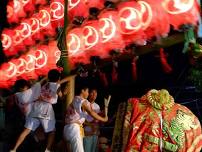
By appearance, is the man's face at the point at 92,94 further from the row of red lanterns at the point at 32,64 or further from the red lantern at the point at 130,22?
the row of red lanterns at the point at 32,64

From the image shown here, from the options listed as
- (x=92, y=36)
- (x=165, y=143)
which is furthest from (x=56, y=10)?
(x=165, y=143)

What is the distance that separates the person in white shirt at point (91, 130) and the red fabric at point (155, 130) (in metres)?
1.41

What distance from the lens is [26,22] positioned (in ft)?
55.6

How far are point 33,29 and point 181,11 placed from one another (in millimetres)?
7714

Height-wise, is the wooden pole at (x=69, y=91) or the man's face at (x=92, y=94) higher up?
the man's face at (x=92, y=94)

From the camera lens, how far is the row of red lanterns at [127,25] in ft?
33.0

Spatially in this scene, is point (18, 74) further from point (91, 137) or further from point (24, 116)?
point (91, 137)

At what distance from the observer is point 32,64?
15914 mm

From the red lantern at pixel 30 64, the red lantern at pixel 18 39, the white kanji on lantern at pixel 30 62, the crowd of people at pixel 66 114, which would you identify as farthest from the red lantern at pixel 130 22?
the red lantern at pixel 18 39

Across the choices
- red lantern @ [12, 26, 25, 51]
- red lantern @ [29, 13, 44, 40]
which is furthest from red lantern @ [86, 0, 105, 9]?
red lantern @ [12, 26, 25, 51]

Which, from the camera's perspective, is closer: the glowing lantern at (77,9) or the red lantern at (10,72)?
the glowing lantern at (77,9)

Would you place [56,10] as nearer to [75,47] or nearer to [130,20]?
[75,47]

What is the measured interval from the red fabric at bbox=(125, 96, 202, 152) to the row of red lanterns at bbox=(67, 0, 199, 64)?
91.4 inches

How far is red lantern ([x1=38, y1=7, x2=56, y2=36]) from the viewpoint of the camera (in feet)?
51.4
